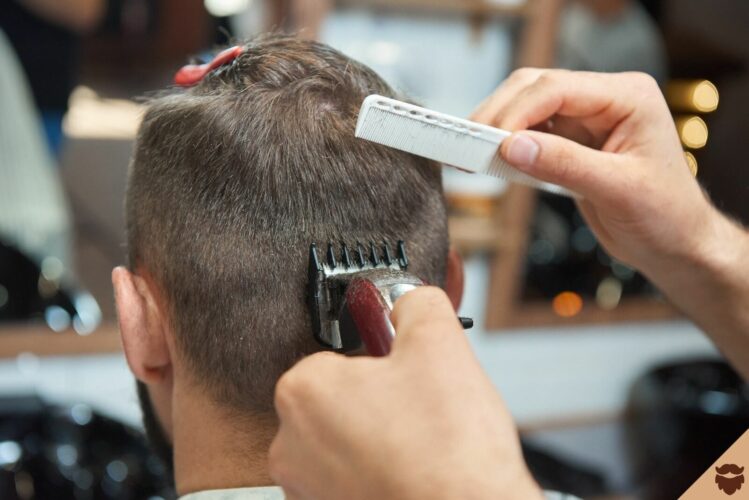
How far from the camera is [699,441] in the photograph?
125 inches

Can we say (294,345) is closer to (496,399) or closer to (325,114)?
(325,114)

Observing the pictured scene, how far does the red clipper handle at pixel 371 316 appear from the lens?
29.8 inches

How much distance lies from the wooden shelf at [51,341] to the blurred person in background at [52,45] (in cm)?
65

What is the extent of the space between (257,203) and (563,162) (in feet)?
1.49

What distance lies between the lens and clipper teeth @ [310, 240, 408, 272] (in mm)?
1023

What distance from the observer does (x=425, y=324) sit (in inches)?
26.9

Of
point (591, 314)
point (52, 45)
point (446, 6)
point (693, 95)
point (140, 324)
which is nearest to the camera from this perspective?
point (140, 324)

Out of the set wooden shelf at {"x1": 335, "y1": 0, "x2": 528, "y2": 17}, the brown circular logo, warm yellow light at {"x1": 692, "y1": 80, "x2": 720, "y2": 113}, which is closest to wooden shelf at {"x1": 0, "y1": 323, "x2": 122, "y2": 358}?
wooden shelf at {"x1": 335, "y1": 0, "x2": 528, "y2": 17}

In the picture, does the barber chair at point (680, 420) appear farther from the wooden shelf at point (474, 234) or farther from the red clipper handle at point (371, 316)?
the red clipper handle at point (371, 316)

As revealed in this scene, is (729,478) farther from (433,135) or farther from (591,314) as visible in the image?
(591,314)

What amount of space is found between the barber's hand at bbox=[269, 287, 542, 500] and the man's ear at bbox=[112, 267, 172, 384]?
484 millimetres

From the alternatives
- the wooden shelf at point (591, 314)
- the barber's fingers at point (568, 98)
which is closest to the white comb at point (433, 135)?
the barber's fingers at point (568, 98)

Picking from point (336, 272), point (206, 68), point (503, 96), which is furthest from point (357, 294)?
point (503, 96)

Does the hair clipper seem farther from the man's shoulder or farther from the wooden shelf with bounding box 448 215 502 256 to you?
the wooden shelf with bounding box 448 215 502 256
